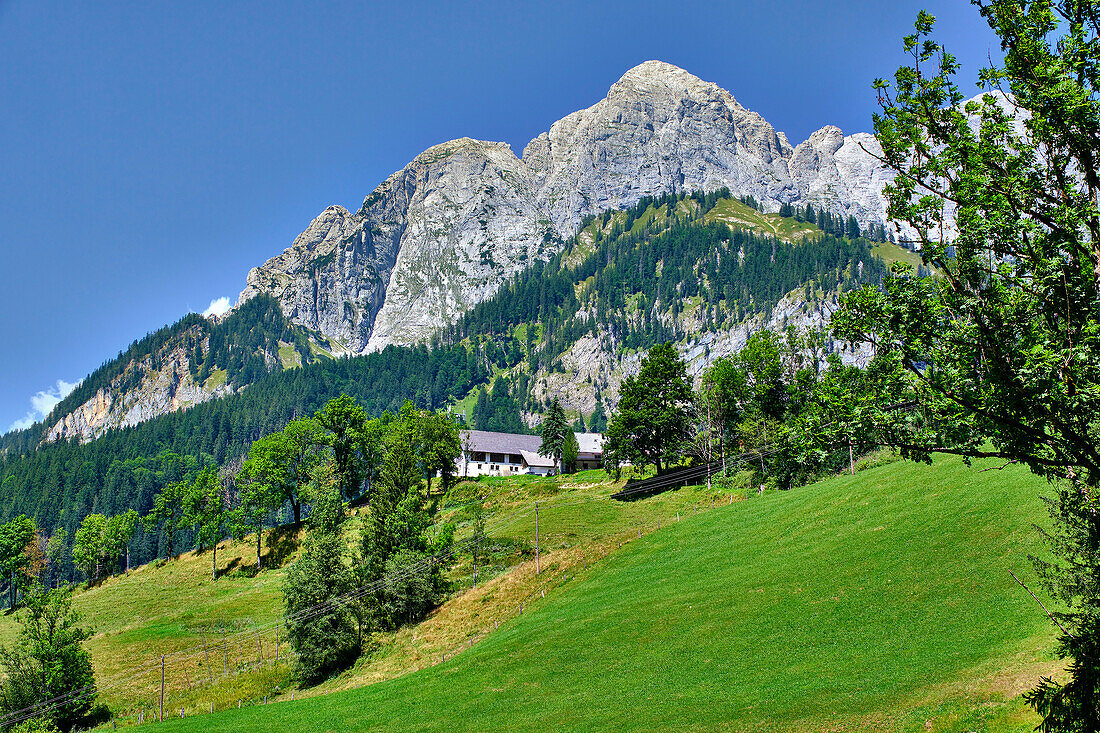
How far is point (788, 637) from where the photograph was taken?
25859mm

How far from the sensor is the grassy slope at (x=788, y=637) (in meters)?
19.2

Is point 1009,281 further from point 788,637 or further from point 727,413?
point 727,413

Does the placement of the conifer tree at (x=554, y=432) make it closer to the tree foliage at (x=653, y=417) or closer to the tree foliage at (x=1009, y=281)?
the tree foliage at (x=653, y=417)

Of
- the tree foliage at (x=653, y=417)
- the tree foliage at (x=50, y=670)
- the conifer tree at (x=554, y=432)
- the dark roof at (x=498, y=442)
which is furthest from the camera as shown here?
the dark roof at (x=498, y=442)

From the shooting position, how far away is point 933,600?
2486 centimetres

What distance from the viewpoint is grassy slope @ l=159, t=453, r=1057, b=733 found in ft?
63.1

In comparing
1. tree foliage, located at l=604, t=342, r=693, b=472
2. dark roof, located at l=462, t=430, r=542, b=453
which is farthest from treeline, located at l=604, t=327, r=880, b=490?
dark roof, located at l=462, t=430, r=542, b=453

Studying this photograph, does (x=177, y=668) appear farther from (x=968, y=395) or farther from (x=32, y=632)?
(x=968, y=395)

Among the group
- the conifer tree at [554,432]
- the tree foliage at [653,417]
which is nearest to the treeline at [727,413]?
the tree foliage at [653,417]

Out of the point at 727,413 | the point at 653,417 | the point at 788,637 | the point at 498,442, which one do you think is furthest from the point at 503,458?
the point at 788,637

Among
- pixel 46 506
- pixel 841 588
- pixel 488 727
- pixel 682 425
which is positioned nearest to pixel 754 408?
pixel 682 425

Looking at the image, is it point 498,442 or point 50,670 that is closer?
point 50,670

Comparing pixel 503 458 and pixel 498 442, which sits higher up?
pixel 498 442

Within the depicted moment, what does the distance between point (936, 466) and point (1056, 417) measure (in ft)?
111
